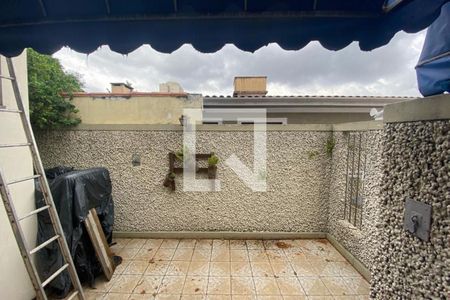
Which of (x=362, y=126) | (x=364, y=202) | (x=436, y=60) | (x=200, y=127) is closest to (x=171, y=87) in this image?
(x=200, y=127)

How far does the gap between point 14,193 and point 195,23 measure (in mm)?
3490

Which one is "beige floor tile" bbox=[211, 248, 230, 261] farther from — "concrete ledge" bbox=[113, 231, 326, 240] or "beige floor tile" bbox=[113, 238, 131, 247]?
"beige floor tile" bbox=[113, 238, 131, 247]

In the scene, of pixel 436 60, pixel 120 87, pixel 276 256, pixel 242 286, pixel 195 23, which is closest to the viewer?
pixel 436 60

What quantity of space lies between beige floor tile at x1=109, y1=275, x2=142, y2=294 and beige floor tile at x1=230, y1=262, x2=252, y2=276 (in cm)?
178

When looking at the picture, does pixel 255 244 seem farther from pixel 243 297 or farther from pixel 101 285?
pixel 101 285

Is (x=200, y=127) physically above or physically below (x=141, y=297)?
above

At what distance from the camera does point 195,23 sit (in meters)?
1.89

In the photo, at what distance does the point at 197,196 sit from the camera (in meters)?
5.61

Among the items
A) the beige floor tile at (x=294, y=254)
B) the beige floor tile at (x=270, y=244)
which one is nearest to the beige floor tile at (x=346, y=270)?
the beige floor tile at (x=294, y=254)

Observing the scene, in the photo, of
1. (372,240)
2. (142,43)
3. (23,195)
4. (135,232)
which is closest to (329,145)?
(372,240)

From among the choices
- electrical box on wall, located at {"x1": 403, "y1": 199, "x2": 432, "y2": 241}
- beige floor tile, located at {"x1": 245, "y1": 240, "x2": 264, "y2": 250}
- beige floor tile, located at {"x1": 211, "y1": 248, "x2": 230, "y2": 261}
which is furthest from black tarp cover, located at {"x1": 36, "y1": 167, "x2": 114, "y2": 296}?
electrical box on wall, located at {"x1": 403, "y1": 199, "x2": 432, "y2": 241}

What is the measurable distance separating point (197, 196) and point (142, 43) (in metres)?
4.21

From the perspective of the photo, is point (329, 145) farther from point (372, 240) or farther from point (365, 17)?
point (365, 17)

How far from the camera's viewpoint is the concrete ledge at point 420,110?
5.09ft
